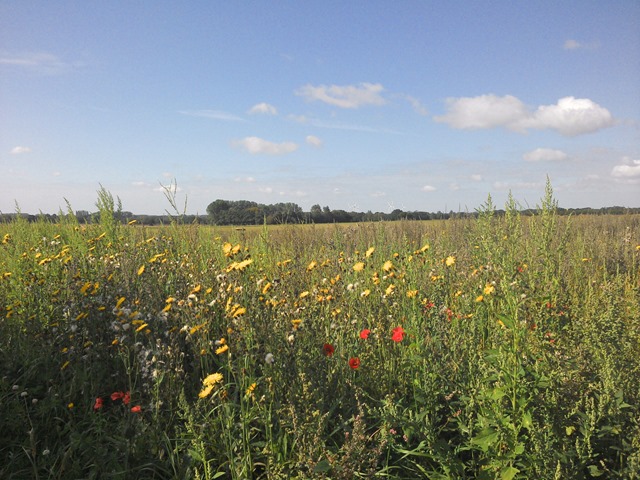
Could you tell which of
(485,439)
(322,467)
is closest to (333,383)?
(322,467)

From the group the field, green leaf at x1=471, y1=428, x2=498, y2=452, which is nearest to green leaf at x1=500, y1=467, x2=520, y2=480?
the field

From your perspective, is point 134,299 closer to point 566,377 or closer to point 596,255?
point 566,377

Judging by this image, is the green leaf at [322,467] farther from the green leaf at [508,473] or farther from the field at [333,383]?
the green leaf at [508,473]

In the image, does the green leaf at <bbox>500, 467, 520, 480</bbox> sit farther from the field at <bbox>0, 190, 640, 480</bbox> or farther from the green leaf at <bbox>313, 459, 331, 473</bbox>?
the green leaf at <bbox>313, 459, 331, 473</bbox>


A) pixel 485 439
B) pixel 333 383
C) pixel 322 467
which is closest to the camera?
pixel 322 467

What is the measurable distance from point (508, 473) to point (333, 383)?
111cm

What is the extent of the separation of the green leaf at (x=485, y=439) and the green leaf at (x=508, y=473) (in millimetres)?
113

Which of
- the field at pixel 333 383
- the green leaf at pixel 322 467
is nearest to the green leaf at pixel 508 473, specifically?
the field at pixel 333 383

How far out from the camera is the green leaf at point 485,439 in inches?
78.7

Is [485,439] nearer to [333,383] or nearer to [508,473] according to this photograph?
[508,473]

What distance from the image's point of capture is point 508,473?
1946 mm

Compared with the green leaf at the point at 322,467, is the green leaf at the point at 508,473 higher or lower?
lower

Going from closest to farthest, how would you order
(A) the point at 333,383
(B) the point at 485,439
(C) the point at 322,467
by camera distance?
(C) the point at 322,467 → (B) the point at 485,439 → (A) the point at 333,383

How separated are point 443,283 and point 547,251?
147cm
